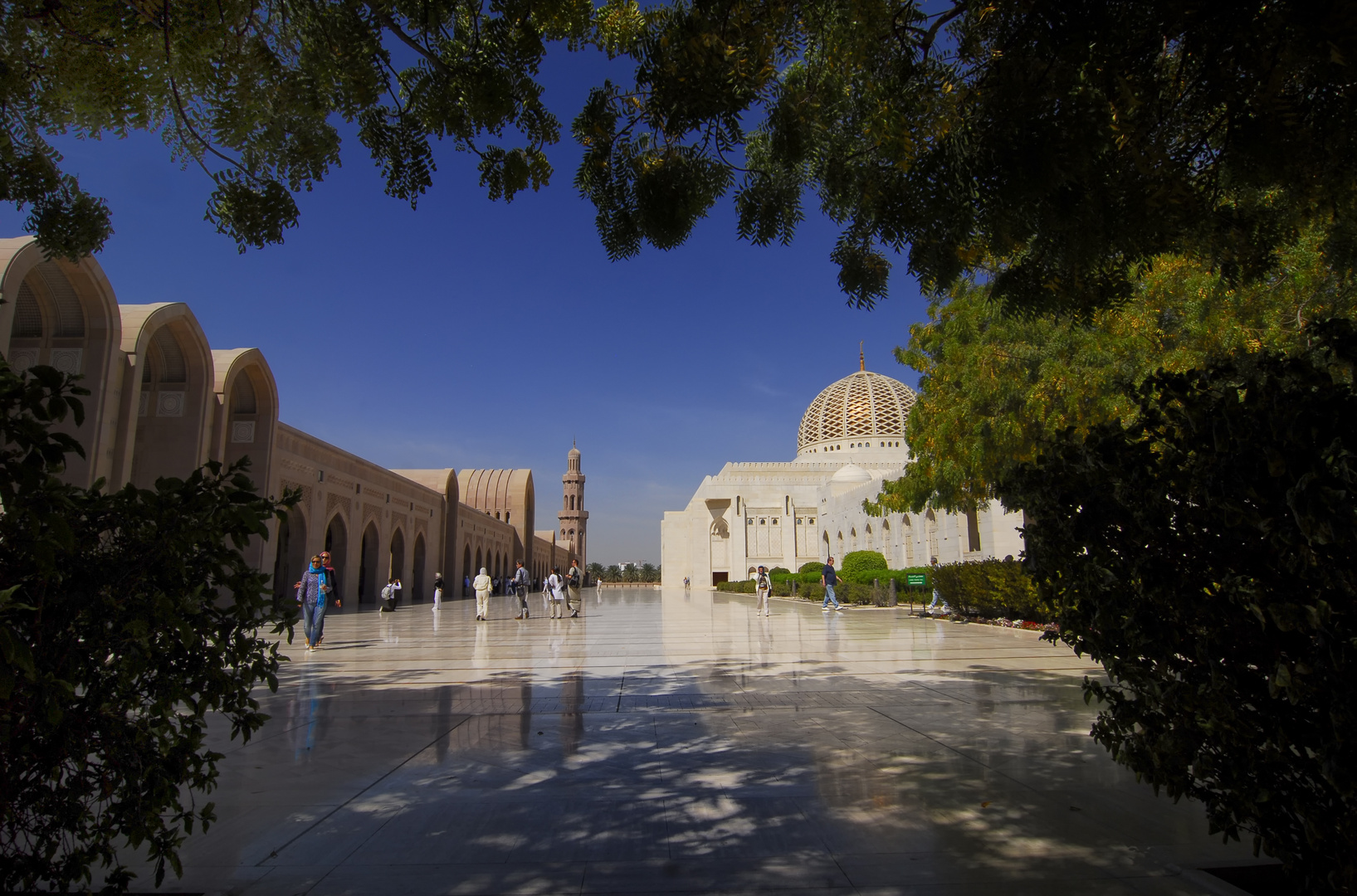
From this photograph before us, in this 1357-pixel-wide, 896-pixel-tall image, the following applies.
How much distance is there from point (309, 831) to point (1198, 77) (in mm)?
4668

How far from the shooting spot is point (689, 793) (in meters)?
3.57

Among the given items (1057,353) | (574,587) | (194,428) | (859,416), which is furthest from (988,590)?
(859,416)

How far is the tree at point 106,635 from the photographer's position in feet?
6.35

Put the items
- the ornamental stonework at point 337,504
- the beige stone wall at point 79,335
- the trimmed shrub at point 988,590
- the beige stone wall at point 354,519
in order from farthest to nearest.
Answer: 1. the ornamental stonework at point 337,504
2. the beige stone wall at point 354,519
3. the beige stone wall at point 79,335
4. the trimmed shrub at point 988,590

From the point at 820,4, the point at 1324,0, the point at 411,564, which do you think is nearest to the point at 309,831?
the point at 820,4

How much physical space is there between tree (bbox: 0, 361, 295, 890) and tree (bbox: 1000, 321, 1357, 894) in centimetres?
259

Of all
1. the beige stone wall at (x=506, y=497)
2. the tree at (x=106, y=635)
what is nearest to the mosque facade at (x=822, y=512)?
the beige stone wall at (x=506, y=497)

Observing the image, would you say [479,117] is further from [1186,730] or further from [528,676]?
[528,676]

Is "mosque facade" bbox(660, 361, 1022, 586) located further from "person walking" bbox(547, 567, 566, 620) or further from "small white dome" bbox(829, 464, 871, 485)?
"person walking" bbox(547, 567, 566, 620)

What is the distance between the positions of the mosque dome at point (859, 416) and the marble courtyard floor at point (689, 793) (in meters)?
47.5

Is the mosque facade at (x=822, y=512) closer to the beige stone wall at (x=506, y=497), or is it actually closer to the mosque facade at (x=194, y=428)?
the beige stone wall at (x=506, y=497)

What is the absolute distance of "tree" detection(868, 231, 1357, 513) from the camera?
8484 millimetres

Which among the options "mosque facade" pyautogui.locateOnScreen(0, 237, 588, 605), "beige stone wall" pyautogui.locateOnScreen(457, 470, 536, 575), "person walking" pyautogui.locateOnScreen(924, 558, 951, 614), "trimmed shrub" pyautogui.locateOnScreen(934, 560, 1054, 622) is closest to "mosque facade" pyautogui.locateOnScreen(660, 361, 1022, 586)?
"person walking" pyautogui.locateOnScreen(924, 558, 951, 614)

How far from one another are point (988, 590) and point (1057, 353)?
443cm
